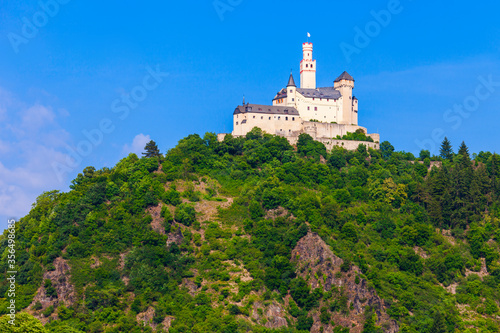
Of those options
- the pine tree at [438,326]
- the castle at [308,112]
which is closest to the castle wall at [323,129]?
the castle at [308,112]

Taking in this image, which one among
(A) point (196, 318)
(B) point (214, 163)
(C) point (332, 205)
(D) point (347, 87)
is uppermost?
(D) point (347, 87)

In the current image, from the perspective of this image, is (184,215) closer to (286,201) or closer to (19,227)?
(286,201)

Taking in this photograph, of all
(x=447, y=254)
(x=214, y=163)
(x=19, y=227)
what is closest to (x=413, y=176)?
(x=447, y=254)

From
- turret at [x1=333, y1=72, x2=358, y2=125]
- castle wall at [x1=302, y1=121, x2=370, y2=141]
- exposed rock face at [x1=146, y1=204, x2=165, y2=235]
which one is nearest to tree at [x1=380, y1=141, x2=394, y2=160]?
castle wall at [x1=302, y1=121, x2=370, y2=141]

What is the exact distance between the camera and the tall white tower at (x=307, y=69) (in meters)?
131

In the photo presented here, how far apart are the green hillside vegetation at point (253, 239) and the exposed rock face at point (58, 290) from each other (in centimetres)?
17

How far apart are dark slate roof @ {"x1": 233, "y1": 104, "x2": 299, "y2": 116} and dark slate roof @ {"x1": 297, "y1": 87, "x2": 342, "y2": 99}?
12.5 feet

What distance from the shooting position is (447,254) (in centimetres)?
10162

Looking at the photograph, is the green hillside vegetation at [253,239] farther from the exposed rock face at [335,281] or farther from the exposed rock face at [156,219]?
the exposed rock face at [335,281]

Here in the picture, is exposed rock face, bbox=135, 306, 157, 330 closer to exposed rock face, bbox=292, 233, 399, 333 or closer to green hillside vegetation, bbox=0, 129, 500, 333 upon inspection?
green hillside vegetation, bbox=0, 129, 500, 333

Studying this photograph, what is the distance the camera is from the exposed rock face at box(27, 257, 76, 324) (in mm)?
91750

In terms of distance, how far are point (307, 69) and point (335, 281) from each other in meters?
46.7

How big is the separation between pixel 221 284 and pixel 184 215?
1239cm

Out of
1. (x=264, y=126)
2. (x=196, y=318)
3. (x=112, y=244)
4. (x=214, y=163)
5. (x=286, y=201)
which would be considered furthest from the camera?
(x=264, y=126)
